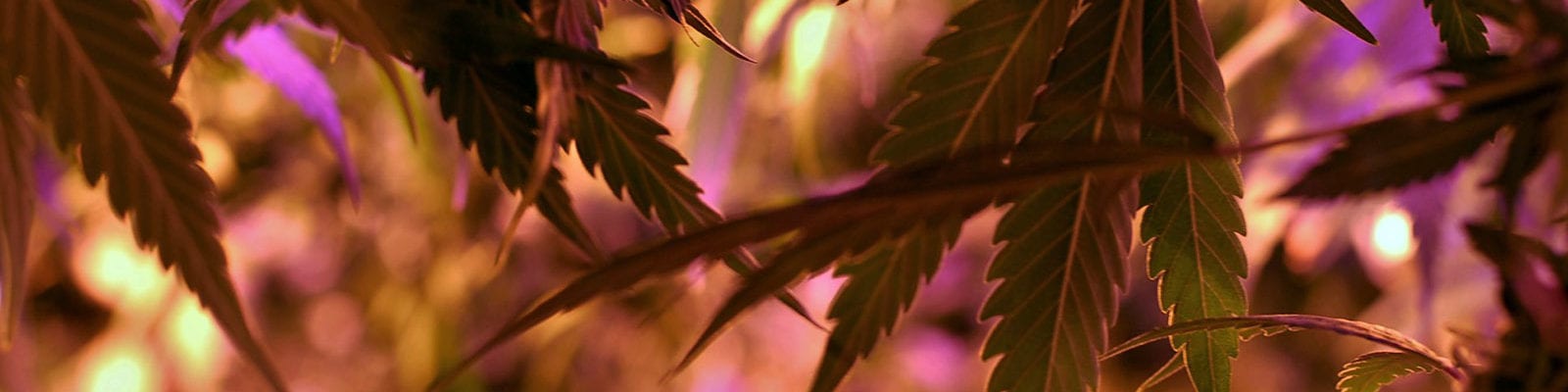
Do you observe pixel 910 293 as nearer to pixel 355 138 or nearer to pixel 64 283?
pixel 355 138

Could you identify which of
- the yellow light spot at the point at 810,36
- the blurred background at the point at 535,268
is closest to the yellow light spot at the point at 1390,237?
the blurred background at the point at 535,268

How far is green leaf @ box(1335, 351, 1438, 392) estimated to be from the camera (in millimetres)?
237

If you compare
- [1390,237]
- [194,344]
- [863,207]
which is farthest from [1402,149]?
[194,344]

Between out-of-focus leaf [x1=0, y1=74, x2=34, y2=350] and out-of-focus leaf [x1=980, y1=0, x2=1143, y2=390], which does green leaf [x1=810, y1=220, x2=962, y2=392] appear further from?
out-of-focus leaf [x1=0, y1=74, x2=34, y2=350]

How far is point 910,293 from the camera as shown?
0.21m

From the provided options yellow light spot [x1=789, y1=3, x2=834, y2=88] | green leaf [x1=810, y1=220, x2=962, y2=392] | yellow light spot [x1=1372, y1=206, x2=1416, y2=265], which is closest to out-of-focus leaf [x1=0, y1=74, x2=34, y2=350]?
green leaf [x1=810, y1=220, x2=962, y2=392]

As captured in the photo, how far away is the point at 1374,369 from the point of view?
0.24 meters

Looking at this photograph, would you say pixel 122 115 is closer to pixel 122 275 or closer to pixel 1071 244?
pixel 1071 244

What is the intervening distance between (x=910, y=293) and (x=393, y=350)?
1.28 m

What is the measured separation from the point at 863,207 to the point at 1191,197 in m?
0.11

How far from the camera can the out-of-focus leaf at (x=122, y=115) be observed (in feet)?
0.71

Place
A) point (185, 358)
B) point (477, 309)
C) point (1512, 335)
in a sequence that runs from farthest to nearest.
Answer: point (477, 309), point (185, 358), point (1512, 335)

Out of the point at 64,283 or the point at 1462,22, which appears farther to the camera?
the point at 64,283

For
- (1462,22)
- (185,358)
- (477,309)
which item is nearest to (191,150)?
(1462,22)
